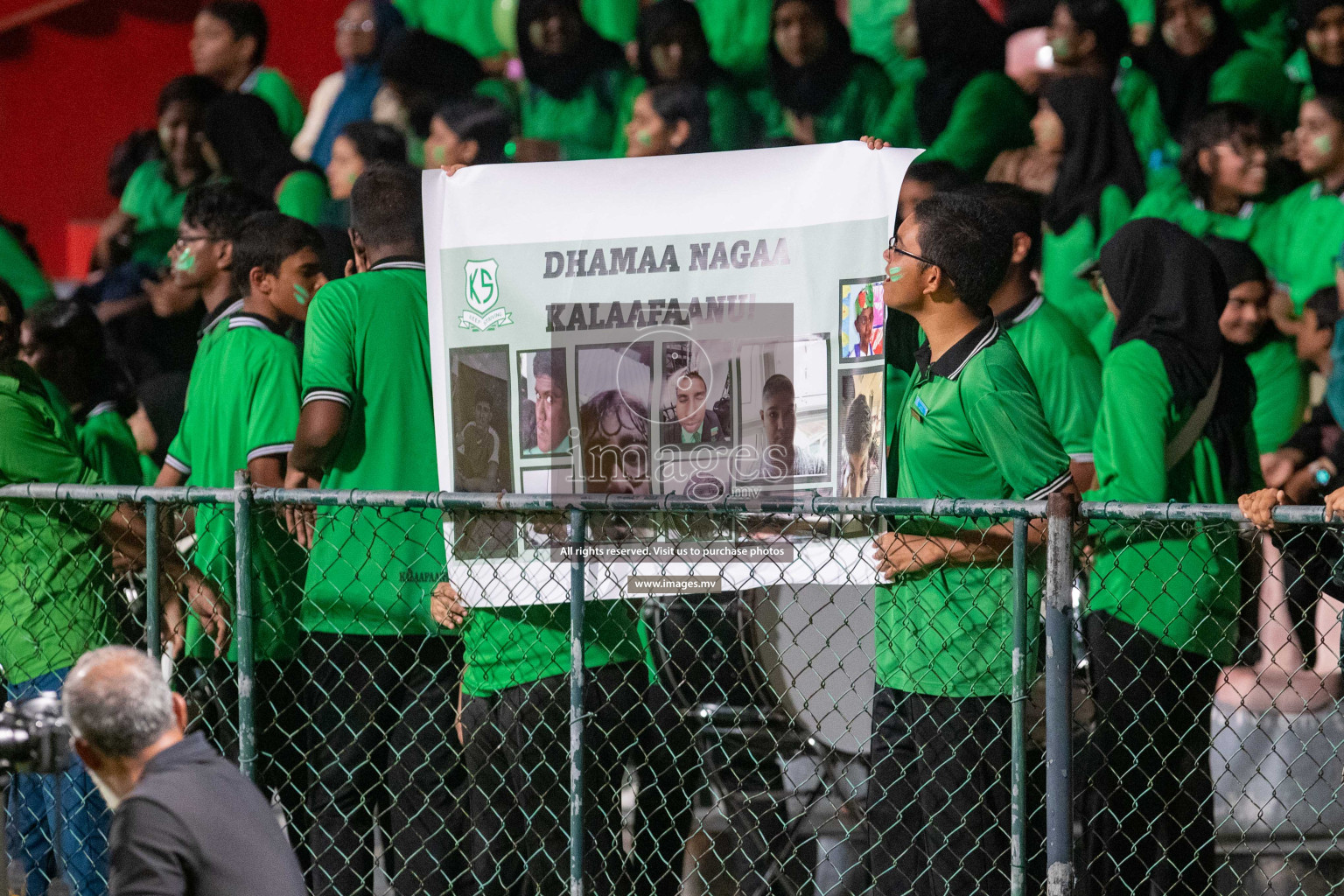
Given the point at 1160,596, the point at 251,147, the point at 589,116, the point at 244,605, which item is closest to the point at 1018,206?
the point at 1160,596

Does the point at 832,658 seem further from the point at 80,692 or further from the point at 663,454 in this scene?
the point at 80,692

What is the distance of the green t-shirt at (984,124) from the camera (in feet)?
22.8

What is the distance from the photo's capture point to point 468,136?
Answer: 599cm

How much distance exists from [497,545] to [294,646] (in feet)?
3.35

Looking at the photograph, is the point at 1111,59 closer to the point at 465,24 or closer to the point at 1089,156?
the point at 1089,156

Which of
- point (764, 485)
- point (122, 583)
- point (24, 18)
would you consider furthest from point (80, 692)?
point (24, 18)

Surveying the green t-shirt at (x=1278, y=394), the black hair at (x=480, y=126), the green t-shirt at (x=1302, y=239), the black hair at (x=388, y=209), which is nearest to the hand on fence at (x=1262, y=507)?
the black hair at (x=388, y=209)

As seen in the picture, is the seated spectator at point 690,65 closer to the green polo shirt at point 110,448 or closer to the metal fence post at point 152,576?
the green polo shirt at point 110,448

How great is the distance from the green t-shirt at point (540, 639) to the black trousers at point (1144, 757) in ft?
4.30

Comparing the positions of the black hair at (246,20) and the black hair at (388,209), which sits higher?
the black hair at (246,20)

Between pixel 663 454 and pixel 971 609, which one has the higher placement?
pixel 663 454

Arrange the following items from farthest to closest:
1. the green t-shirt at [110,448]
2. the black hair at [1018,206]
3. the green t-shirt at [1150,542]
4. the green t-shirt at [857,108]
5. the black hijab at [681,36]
→ the black hijab at [681,36], the green t-shirt at [857,108], the green t-shirt at [110,448], the black hair at [1018,206], the green t-shirt at [1150,542]

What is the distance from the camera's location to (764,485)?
358 centimetres

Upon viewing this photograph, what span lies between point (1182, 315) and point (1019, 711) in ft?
5.26
